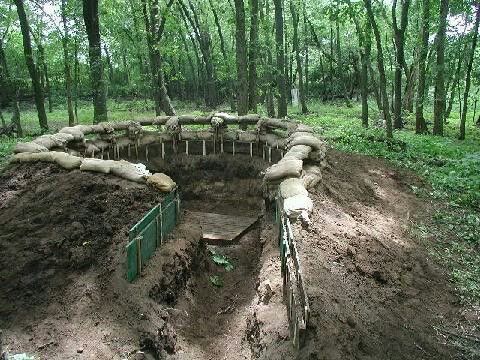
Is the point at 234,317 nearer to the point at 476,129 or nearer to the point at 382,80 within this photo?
the point at 382,80

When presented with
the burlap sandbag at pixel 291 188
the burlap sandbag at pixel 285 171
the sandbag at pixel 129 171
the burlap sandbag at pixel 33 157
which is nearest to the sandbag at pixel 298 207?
the burlap sandbag at pixel 291 188

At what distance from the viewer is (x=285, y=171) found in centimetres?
739

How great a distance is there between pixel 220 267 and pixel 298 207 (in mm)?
2489

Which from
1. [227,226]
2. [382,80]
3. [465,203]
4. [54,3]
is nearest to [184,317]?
[227,226]

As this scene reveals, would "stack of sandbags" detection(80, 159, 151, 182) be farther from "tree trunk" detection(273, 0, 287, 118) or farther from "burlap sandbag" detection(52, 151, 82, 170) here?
"tree trunk" detection(273, 0, 287, 118)

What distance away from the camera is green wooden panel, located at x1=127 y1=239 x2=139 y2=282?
5790mm

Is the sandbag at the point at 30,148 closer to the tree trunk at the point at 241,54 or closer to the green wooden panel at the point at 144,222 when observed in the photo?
the green wooden panel at the point at 144,222

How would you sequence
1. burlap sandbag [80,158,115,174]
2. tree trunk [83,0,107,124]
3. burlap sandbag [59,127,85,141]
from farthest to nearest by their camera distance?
tree trunk [83,0,107,124], burlap sandbag [59,127,85,141], burlap sandbag [80,158,115,174]

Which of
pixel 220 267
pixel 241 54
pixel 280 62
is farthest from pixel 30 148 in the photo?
pixel 280 62

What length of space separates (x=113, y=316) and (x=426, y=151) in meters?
9.70

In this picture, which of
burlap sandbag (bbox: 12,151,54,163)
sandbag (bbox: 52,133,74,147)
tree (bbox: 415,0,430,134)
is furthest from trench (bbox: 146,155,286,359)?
tree (bbox: 415,0,430,134)

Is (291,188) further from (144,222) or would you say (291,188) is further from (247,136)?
(247,136)

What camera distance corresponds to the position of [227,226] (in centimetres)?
980

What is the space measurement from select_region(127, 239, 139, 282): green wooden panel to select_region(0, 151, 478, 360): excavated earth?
0.34 feet
